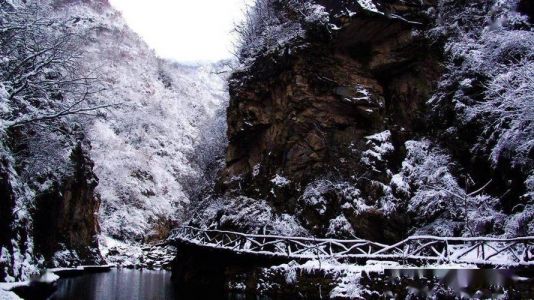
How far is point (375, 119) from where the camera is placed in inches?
774

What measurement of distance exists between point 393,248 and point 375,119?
7.44 metres

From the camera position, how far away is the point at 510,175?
14234mm

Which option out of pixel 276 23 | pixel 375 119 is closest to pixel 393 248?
pixel 375 119

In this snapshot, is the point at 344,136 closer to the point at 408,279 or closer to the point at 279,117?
the point at 279,117

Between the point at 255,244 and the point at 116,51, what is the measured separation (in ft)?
185

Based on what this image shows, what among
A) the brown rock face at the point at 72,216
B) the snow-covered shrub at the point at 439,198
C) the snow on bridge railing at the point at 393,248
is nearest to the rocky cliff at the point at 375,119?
the snow-covered shrub at the point at 439,198

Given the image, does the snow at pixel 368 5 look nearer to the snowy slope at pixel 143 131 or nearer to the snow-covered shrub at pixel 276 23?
the snow-covered shrub at pixel 276 23

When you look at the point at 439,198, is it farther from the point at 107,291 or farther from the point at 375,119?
the point at 107,291

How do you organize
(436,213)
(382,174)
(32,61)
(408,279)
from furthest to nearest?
1. (382,174)
2. (436,213)
3. (32,61)
4. (408,279)

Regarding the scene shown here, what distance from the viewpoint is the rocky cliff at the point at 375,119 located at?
15.7m

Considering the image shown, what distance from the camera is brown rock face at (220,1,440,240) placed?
63.3ft

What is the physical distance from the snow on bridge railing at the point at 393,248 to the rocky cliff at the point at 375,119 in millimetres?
973

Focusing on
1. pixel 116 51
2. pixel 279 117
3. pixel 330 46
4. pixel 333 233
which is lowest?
pixel 333 233

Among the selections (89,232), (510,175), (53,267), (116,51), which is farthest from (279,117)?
(116,51)
